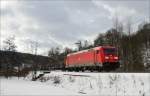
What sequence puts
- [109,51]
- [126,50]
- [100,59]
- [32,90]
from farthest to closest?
[126,50] < [109,51] < [100,59] < [32,90]

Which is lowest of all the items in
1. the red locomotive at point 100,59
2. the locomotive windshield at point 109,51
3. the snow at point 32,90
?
the snow at point 32,90

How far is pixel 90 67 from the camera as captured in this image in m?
40.4

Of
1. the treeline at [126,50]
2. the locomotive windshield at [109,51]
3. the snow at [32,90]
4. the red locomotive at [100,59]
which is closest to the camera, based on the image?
the snow at [32,90]

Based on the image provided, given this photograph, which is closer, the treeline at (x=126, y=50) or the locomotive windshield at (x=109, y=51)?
the locomotive windshield at (x=109, y=51)

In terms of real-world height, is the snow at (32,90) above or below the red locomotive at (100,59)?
below

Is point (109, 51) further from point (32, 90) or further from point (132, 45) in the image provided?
point (132, 45)

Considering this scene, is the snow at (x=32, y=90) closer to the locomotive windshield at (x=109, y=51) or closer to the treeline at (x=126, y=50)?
the locomotive windshield at (x=109, y=51)

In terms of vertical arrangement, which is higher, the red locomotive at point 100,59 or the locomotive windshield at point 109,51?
the locomotive windshield at point 109,51

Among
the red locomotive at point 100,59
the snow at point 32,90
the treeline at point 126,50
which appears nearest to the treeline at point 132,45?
the treeline at point 126,50

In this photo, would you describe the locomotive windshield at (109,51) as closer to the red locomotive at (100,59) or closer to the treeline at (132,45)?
the red locomotive at (100,59)

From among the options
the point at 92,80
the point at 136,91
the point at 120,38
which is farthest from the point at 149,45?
the point at 136,91

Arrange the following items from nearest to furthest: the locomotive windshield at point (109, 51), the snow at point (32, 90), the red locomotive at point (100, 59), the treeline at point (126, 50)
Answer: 1. the snow at point (32, 90)
2. the red locomotive at point (100, 59)
3. the locomotive windshield at point (109, 51)
4. the treeline at point (126, 50)

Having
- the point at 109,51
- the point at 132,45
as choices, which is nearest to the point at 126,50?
the point at 132,45

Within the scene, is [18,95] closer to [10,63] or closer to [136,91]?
[136,91]
